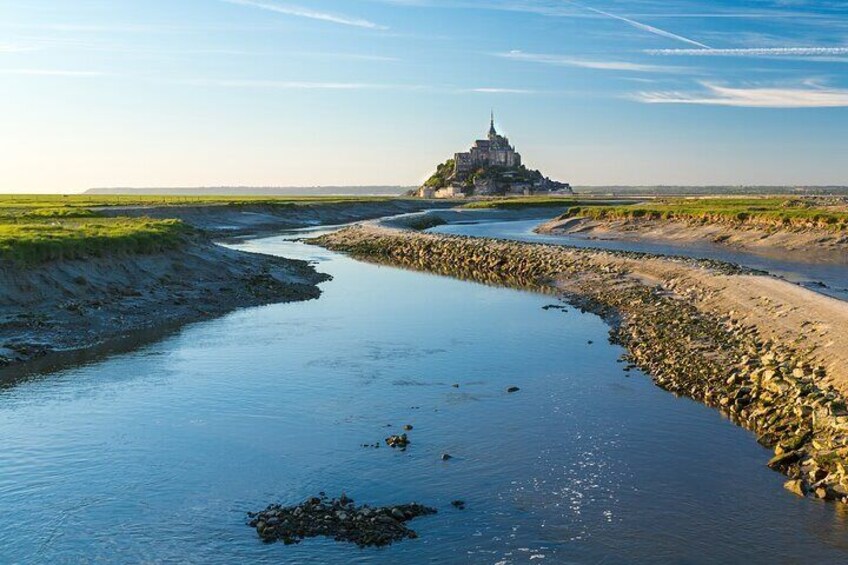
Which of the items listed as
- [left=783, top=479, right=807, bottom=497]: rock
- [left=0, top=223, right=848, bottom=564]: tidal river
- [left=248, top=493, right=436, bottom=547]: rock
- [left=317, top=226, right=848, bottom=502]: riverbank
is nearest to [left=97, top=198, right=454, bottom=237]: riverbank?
[left=317, top=226, right=848, bottom=502]: riverbank

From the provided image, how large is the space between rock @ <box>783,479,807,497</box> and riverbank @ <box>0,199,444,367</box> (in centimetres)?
2313

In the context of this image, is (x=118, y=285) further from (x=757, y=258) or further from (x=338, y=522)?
(x=757, y=258)

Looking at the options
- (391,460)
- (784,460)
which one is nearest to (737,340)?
(784,460)

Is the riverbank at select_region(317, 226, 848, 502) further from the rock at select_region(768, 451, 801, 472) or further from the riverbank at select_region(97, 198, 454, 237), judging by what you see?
the riverbank at select_region(97, 198, 454, 237)

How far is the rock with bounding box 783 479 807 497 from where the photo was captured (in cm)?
1500

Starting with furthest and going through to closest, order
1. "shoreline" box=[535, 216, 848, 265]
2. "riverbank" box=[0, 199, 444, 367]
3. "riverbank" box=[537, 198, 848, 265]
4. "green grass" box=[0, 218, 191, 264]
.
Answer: "riverbank" box=[537, 198, 848, 265], "shoreline" box=[535, 216, 848, 265], "green grass" box=[0, 218, 191, 264], "riverbank" box=[0, 199, 444, 367]

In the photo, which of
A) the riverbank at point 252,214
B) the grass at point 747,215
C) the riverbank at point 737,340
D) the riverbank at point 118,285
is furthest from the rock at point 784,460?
the riverbank at point 252,214

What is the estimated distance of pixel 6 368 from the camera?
24.3 meters

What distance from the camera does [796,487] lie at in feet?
49.5

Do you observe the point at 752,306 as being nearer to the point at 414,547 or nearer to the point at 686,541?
the point at 686,541

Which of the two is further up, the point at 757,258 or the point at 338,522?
the point at 757,258

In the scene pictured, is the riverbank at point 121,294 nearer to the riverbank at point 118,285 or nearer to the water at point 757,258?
the riverbank at point 118,285

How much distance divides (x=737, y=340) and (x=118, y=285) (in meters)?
27.3

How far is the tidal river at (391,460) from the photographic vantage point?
12922 mm
